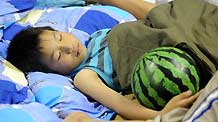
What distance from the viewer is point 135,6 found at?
2.01 meters

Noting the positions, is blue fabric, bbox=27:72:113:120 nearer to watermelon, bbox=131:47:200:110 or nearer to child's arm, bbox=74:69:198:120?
child's arm, bbox=74:69:198:120

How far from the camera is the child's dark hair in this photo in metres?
1.69

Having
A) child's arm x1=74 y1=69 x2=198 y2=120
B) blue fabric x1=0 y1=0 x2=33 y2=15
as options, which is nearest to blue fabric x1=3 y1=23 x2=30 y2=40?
blue fabric x1=0 y1=0 x2=33 y2=15

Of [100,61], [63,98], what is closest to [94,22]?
[100,61]

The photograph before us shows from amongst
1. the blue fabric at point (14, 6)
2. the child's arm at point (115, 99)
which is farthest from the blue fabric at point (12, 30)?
the child's arm at point (115, 99)

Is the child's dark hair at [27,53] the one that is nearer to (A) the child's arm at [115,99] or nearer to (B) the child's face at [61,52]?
(B) the child's face at [61,52]

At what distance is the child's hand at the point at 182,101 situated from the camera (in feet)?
4.26

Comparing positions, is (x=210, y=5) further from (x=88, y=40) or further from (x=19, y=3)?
(x=19, y=3)

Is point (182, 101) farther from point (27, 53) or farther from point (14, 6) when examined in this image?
point (14, 6)

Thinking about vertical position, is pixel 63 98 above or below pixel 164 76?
below

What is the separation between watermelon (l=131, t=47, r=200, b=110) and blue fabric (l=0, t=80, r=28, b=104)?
1.33ft

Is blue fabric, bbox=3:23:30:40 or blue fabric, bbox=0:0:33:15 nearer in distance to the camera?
blue fabric, bbox=3:23:30:40

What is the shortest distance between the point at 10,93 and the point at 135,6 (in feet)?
2.46

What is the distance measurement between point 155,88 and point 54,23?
2.52 ft
